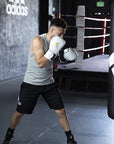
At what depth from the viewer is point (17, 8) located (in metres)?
7.20

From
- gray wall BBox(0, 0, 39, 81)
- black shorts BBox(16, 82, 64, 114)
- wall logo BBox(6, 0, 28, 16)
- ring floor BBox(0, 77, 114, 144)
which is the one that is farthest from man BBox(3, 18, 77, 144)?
wall logo BBox(6, 0, 28, 16)

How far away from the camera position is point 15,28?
718 centimetres

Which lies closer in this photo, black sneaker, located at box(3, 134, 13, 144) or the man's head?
the man's head

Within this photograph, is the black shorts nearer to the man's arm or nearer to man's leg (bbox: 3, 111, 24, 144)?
man's leg (bbox: 3, 111, 24, 144)

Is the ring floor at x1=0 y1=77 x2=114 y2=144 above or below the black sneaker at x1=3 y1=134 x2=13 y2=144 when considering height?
below

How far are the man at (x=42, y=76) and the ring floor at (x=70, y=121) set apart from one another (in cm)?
28

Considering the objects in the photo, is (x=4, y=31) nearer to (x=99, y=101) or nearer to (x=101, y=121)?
(x=99, y=101)

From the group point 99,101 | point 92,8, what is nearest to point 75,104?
point 99,101

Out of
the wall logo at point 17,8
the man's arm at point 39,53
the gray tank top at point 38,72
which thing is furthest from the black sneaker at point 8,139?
the wall logo at point 17,8

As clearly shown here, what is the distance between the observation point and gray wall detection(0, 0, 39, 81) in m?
6.65

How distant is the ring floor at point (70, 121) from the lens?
3276mm

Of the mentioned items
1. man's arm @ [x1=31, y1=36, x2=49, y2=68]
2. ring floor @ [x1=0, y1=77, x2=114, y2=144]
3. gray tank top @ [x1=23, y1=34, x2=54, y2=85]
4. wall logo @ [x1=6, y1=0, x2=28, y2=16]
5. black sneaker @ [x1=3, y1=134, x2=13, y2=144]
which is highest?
wall logo @ [x1=6, y1=0, x2=28, y2=16]

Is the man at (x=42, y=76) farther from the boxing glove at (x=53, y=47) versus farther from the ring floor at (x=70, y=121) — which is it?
the ring floor at (x=70, y=121)

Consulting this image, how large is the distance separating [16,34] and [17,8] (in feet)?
1.65
